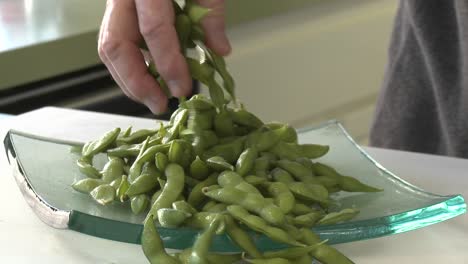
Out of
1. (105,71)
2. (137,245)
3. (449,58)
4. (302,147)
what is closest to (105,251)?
(137,245)

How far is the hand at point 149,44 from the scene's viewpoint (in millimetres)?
815

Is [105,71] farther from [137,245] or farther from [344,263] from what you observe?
[344,263]

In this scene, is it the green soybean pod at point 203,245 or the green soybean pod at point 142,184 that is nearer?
the green soybean pod at point 203,245

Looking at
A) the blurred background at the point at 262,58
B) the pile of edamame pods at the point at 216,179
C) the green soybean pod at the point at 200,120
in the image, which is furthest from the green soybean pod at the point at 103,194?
the blurred background at the point at 262,58

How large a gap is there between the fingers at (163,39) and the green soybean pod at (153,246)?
0.19 metres

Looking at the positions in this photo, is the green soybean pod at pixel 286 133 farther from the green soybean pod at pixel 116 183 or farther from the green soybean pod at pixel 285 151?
the green soybean pod at pixel 116 183

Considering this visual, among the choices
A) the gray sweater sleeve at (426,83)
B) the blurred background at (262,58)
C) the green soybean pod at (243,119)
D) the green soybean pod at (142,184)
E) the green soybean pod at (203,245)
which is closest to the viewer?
the green soybean pod at (203,245)

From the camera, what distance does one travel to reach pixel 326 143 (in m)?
0.98

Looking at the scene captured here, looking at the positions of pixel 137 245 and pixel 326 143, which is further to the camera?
pixel 326 143

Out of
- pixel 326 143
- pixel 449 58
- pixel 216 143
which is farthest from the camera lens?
pixel 449 58

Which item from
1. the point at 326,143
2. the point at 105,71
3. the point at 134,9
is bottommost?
the point at 105,71

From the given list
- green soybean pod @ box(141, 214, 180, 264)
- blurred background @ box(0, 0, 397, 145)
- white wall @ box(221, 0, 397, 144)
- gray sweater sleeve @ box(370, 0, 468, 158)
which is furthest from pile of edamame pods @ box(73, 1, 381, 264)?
white wall @ box(221, 0, 397, 144)

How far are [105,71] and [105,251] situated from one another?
78 centimetres

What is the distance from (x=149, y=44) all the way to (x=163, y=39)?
21 mm
